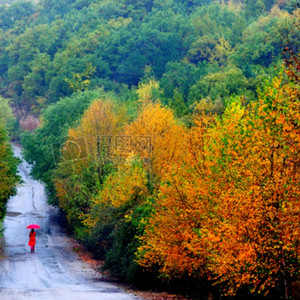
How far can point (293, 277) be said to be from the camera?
1527cm

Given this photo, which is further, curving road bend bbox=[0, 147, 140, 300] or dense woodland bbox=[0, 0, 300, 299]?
curving road bend bbox=[0, 147, 140, 300]

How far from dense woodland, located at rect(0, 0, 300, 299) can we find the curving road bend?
6.14 ft

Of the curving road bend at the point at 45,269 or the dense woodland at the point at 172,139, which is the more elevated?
the dense woodland at the point at 172,139

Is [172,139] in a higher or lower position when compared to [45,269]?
higher

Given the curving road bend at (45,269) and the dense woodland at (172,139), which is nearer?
the dense woodland at (172,139)

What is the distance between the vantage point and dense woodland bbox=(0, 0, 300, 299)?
573 inches

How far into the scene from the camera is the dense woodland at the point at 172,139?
47.7 feet

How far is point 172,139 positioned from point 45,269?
37.5 feet

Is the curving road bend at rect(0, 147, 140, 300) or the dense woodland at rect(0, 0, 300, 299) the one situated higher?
the dense woodland at rect(0, 0, 300, 299)

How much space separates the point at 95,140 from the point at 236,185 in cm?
2284

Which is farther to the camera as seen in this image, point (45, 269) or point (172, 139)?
point (172, 139)

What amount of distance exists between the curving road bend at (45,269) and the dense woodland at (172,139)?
6.14 feet

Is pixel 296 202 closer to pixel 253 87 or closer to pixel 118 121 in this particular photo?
pixel 118 121

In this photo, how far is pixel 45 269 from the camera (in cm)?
3036
